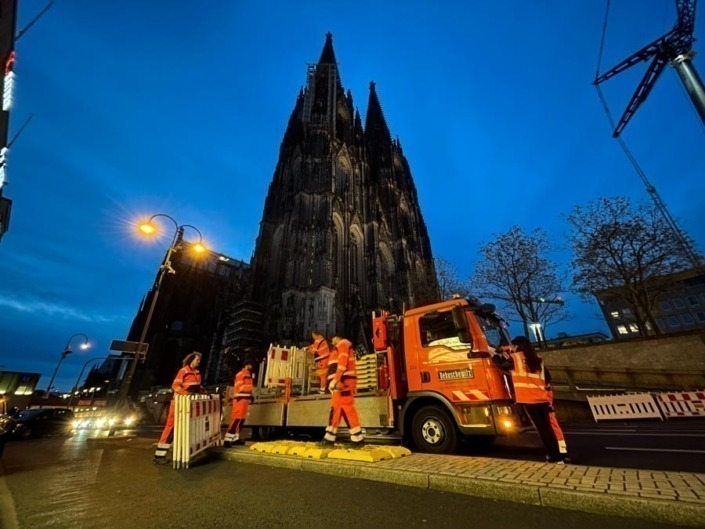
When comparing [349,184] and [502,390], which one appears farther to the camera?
[349,184]

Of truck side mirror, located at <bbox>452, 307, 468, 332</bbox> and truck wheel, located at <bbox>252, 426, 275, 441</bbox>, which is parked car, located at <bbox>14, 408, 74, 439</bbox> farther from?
truck side mirror, located at <bbox>452, 307, 468, 332</bbox>

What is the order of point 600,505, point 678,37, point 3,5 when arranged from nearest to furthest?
point 600,505 → point 3,5 → point 678,37

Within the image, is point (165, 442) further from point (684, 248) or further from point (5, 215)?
point (5, 215)

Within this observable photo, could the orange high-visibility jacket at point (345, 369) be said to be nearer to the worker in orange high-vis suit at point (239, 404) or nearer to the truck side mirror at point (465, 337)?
the truck side mirror at point (465, 337)

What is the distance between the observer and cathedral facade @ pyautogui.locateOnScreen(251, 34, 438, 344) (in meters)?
27.6

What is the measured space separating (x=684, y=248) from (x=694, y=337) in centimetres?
738

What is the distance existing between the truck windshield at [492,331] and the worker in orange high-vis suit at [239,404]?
5.11m

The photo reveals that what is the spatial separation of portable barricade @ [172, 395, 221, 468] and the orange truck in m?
2.12

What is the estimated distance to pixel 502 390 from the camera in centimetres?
507

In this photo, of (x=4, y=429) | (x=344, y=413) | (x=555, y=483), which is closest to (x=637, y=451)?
(x=555, y=483)

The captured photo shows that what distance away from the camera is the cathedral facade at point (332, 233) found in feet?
90.4

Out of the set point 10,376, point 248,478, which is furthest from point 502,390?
point 10,376

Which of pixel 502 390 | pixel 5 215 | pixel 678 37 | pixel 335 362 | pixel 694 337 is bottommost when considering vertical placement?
pixel 502 390

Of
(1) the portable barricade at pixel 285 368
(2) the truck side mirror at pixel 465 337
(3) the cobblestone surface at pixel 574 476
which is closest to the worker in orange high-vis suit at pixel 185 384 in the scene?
(1) the portable barricade at pixel 285 368
